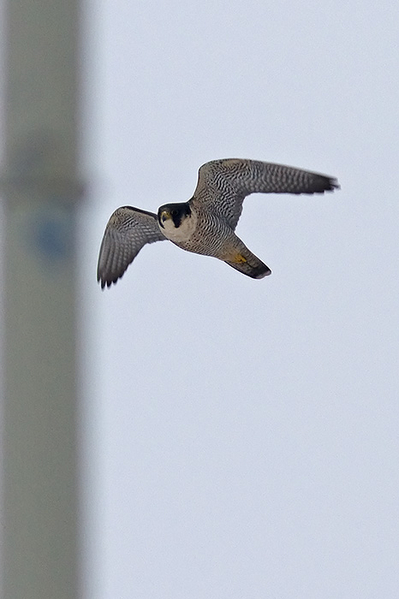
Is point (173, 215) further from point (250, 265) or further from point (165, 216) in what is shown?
point (250, 265)

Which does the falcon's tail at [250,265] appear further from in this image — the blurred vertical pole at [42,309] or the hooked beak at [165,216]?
the blurred vertical pole at [42,309]

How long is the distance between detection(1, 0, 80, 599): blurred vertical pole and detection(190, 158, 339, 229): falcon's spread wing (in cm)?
51

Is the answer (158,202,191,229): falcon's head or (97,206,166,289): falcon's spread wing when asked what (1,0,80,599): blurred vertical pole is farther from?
(158,202,191,229): falcon's head

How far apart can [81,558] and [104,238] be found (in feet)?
3.63

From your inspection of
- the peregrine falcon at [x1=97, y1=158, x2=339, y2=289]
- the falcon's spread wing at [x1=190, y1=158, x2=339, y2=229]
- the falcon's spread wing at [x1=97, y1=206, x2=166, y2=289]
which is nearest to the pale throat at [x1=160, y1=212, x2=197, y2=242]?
the peregrine falcon at [x1=97, y1=158, x2=339, y2=289]

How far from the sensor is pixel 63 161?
7.45m

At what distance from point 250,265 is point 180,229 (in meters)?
0.31

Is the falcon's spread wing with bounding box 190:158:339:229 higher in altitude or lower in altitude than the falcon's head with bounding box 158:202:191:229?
higher

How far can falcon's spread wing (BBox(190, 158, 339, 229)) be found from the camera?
684 centimetres

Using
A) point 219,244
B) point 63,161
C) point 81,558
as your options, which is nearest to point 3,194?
point 63,161

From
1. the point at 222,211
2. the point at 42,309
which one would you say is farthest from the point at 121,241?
the point at 222,211

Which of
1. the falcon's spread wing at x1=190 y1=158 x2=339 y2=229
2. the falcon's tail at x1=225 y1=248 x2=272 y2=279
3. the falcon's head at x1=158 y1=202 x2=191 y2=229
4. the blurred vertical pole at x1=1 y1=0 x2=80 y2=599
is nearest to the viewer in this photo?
the falcon's spread wing at x1=190 y1=158 x2=339 y2=229

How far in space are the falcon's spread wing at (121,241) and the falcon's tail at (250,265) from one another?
1.54 ft

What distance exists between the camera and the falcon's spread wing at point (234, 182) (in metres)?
6.84
